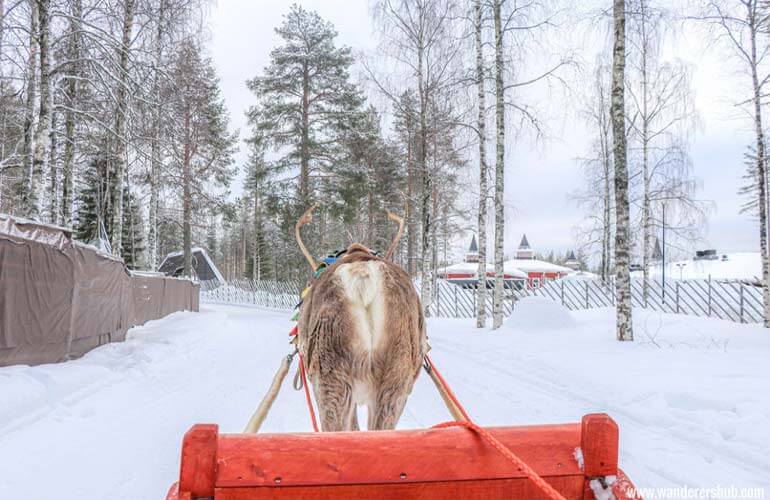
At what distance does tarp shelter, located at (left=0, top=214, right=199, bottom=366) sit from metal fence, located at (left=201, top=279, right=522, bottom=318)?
1227 cm

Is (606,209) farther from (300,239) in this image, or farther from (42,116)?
(42,116)

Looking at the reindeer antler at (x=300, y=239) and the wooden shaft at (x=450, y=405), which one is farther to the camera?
the reindeer antler at (x=300, y=239)

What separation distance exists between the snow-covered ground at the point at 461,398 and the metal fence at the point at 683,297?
25.7 feet

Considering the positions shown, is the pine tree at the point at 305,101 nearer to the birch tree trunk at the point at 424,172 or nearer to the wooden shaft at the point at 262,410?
the birch tree trunk at the point at 424,172

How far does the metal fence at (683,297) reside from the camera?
609 inches

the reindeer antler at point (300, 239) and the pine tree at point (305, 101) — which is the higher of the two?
the pine tree at point (305, 101)

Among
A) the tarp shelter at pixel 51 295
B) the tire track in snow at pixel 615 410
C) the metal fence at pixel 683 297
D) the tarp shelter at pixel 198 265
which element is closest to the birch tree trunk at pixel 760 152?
the metal fence at pixel 683 297

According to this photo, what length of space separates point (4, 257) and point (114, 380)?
6.92 feet

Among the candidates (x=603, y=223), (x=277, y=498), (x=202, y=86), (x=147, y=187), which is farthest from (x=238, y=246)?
(x=277, y=498)

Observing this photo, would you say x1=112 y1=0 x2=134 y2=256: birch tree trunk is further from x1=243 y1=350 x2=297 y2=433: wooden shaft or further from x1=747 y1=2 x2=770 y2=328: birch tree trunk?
x1=747 y1=2 x2=770 y2=328: birch tree trunk

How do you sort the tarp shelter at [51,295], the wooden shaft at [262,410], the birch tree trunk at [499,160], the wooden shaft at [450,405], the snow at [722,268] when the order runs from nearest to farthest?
the wooden shaft at [262,410] → the wooden shaft at [450,405] → the tarp shelter at [51,295] → the birch tree trunk at [499,160] → the snow at [722,268]

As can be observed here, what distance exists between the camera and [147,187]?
1886cm

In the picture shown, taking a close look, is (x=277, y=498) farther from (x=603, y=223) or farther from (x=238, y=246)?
(x=238, y=246)

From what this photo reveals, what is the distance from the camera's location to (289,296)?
98.8ft
